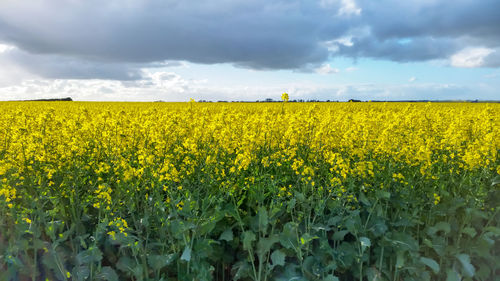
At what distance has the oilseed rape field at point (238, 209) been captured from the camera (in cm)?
375

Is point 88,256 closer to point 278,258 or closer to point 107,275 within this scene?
point 107,275

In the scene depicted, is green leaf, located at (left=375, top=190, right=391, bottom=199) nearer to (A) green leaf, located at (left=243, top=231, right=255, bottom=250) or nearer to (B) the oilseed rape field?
(B) the oilseed rape field

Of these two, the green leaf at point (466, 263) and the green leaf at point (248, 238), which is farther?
the green leaf at point (466, 263)

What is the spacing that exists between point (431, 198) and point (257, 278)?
7.63 feet

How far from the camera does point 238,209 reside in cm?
416

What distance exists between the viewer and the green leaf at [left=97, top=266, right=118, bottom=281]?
374 centimetres

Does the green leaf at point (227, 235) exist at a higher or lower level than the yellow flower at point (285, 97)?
lower

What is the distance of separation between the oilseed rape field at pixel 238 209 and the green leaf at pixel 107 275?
0.06 feet

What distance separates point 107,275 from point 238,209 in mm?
1575

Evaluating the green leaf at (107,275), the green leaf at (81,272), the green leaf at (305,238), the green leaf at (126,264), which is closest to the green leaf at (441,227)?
the green leaf at (305,238)

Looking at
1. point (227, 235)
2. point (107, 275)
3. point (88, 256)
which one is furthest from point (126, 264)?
point (227, 235)

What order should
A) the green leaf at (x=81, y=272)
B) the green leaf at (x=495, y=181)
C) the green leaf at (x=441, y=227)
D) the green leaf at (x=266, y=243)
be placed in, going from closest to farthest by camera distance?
the green leaf at (x=81, y=272) → the green leaf at (x=266, y=243) → the green leaf at (x=441, y=227) → the green leaf at (x=495, y=181)

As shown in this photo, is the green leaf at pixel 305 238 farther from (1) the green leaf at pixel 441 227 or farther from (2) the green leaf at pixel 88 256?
(2) the green leaf at pixel 88 256

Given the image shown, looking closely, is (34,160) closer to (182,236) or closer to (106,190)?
(106,190)
